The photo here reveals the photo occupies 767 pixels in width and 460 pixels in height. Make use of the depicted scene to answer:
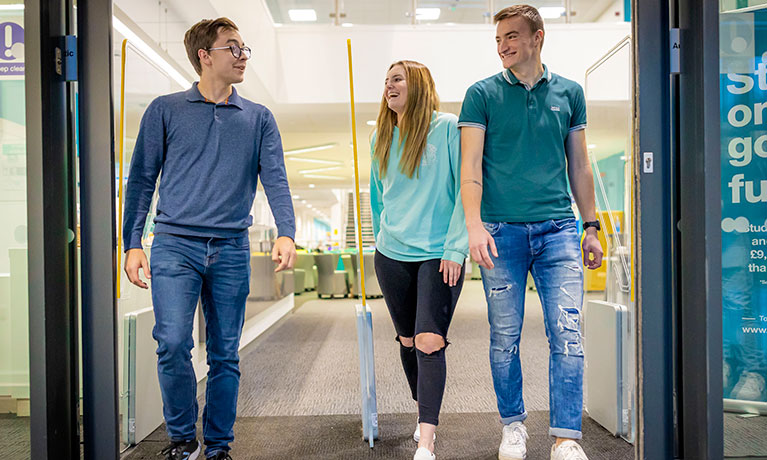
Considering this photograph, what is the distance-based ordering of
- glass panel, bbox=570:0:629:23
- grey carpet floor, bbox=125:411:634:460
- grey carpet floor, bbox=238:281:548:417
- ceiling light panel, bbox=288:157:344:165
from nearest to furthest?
1. grey carpet floor, bbox=125:411:634:460
2. grey carpet floor, bbox=238:281:548:417
3. glass panel, bbox=570:0:629:23
4. ceiling light panel, bbox=288:157:344:165

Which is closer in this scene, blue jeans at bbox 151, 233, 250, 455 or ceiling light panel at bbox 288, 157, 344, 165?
blue jeans at bbox 151, 233, 250, 455

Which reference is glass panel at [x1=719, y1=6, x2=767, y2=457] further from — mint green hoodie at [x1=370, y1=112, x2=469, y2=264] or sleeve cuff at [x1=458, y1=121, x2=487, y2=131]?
mint green hoodie at [x1=370, y1=112, x2=469, y2=264]

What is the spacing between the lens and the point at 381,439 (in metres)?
2.33

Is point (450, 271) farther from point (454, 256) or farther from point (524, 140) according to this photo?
point (524, 140)

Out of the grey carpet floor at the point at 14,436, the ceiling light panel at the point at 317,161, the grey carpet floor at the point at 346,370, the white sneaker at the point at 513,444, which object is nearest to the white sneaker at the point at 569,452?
the white sneaker at the point at 513,444

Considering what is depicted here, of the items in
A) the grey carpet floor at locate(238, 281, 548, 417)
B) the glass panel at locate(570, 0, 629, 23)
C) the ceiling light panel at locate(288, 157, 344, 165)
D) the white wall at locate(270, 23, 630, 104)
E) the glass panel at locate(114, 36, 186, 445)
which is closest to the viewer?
the glass panel at locate(114, 36, 186, 445)

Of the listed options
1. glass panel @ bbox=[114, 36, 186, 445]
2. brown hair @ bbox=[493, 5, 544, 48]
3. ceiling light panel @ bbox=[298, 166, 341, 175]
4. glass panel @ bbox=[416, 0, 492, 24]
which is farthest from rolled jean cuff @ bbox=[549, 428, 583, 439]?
ceiling light panel @ bbox=[298, 166, 341, 175]

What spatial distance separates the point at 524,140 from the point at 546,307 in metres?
0.55

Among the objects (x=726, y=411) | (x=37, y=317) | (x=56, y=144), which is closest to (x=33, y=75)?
(x=56, y=144)

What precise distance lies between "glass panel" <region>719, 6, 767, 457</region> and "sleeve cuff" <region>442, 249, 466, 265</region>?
2.50 feet

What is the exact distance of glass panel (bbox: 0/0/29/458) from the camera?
5.56ft

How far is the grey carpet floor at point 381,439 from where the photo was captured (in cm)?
214

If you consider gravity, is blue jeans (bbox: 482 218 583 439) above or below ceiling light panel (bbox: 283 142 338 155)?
below

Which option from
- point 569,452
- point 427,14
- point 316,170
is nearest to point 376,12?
point 427,14
